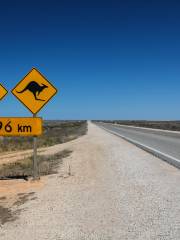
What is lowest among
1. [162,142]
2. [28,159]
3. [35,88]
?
[28,159]

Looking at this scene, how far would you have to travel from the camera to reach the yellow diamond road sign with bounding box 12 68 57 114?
11.2 m

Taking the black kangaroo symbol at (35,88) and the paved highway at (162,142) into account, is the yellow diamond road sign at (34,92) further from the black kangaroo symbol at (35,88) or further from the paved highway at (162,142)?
the paved highway at (162,142)

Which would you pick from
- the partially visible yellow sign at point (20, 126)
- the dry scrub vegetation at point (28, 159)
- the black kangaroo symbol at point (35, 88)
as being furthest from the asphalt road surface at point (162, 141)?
the black kangaroo symbol at point (35, 88)

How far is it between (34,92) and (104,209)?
466 cm

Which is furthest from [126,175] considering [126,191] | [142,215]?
[142,215]

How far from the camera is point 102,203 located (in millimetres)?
8039

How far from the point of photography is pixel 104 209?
7527 mm

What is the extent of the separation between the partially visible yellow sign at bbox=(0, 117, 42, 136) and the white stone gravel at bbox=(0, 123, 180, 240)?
55.5 inches

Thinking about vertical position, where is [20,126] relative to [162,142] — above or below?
above

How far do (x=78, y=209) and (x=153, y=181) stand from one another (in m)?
3.28


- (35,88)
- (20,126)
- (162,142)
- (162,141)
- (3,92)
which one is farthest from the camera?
(162,141)

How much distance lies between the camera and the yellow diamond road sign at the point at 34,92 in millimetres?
11242

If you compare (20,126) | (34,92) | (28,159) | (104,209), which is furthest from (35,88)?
(28,159)

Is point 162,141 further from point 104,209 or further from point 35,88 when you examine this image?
point 104,209
